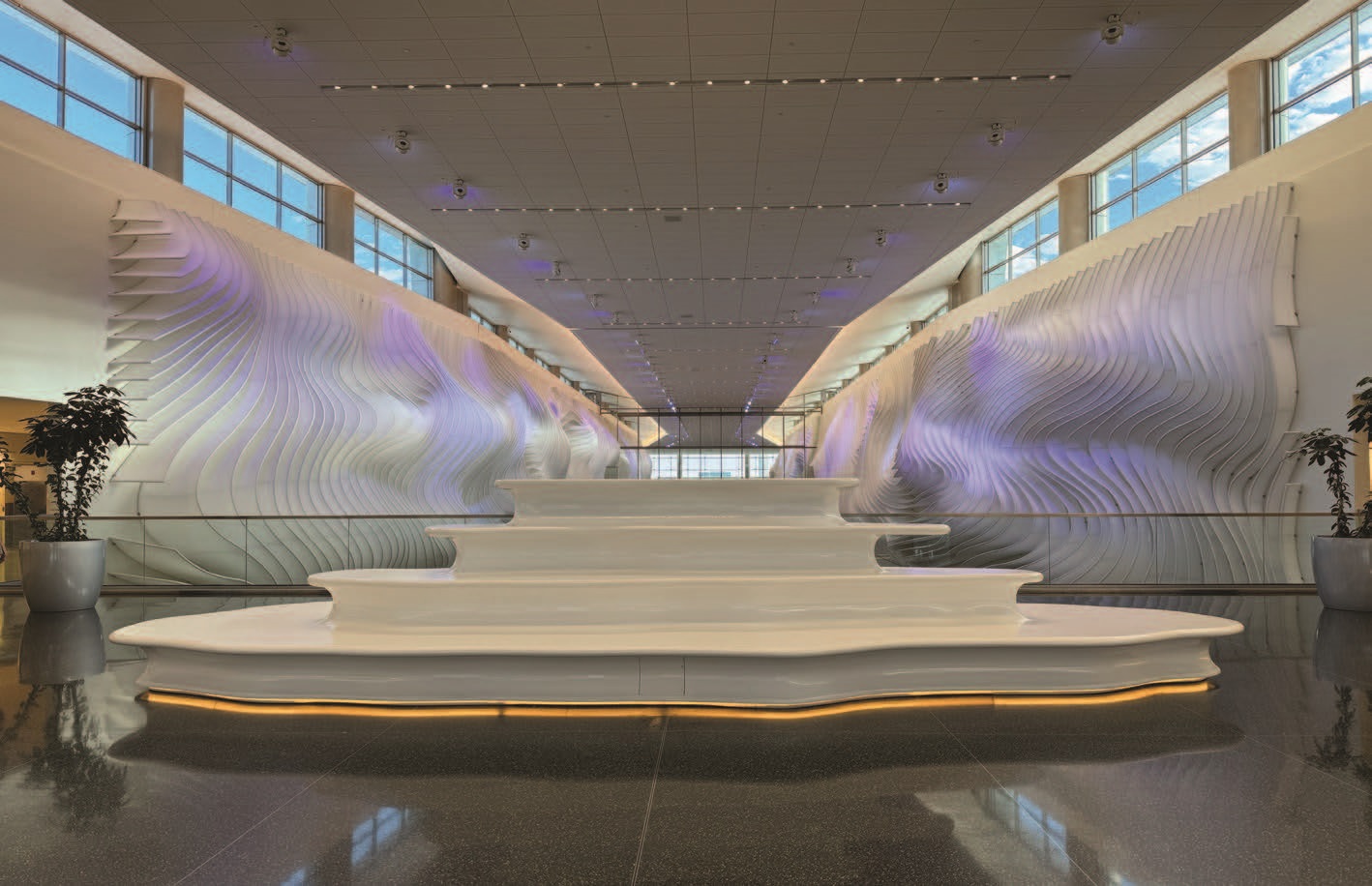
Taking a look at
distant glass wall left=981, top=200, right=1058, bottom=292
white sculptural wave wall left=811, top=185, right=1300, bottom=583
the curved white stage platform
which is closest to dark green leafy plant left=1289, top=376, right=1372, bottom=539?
white sculptural wave wall left=811, top=185, right=1300, bottom=583

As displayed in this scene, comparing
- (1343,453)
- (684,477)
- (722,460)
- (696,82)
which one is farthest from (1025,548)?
(722,460)

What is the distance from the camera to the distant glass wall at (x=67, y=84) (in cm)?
→ 1012

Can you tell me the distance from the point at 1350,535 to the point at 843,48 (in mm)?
6317

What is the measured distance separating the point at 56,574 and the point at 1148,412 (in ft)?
38.4

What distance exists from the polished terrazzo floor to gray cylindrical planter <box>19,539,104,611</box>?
3.83 m

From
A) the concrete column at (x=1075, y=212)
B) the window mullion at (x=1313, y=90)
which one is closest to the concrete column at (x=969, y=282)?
the concrete column at (x=1075, y=212)

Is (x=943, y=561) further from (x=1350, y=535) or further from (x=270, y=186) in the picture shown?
(x=270, y=186)

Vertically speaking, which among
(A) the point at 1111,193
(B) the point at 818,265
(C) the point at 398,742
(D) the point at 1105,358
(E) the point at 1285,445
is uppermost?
(A) the point at 1111,193

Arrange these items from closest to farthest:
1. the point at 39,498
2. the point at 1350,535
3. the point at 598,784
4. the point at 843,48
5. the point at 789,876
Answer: the point at 789,876, the point at 598,784, the point at 1350,535, the point at 843,48, the point at 39,498

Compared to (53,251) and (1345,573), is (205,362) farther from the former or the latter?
(1345,573)

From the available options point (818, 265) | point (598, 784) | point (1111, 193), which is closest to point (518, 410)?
point (818, 265)

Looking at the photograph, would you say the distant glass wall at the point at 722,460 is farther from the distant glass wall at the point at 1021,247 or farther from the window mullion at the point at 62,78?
the window mullion at the point at 62,78

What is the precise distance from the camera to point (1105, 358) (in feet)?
37.6

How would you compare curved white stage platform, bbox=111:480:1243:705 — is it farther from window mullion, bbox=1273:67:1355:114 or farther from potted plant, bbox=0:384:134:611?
window mullion, bbox=1273:67:1355:114
